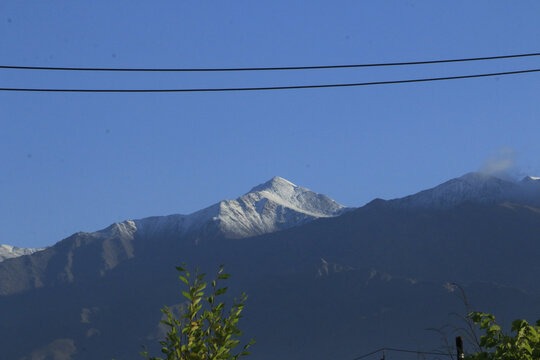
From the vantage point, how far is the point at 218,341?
478 inches

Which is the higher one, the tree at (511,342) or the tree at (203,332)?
the tree at (203,332)

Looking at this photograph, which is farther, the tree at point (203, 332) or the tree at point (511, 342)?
the tree at point (511, 342)

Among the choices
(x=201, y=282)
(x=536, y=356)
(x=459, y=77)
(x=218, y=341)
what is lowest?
(x=536, y=356)

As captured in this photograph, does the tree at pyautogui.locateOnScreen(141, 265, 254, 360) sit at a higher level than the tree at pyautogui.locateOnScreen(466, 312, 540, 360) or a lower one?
higher

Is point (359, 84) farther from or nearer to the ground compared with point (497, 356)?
farther from the ground

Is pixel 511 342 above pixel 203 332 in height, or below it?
below

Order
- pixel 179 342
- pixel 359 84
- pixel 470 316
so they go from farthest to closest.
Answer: pixel 359 84 → pixel 470 316 → pixel 179 342

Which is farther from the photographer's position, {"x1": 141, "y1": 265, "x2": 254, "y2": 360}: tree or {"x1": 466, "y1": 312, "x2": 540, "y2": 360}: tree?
{"x1": 466, "y1": 312, "x2": 540, "y2": 360}: tree

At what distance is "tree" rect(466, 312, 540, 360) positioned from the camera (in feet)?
41.0

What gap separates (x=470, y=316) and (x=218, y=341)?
13.3ft

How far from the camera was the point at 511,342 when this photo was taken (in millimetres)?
12562

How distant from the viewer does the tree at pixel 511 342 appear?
492 inches

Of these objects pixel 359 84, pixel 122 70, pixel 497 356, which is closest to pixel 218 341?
pixel 497 356

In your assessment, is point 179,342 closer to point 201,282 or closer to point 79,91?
point 201,282
